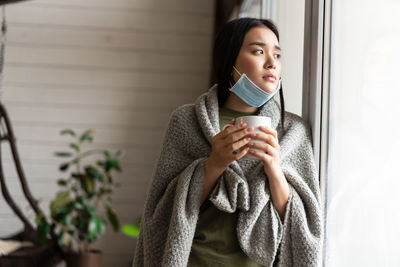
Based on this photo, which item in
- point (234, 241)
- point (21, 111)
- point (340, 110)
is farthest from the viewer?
point (21, 111)

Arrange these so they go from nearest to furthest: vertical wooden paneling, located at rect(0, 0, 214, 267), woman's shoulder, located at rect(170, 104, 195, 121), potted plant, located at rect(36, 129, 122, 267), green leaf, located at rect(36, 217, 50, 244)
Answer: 1. woman's shoulder, located at rect(170, 104, 195, 121)
2. green leaf, located at rect(36, 217, 50, 244)
3. potted plant, located at rect(36, 129, 122, 267)
4. vertical wooden paneling, located at rect(0, 0, 214, 267)

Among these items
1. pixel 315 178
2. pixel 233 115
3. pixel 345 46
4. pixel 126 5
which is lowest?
pixel 315 178

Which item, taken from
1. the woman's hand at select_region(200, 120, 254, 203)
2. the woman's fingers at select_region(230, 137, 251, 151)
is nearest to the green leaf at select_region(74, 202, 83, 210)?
the woman's hand at select_region(200, 120, 254, 203)

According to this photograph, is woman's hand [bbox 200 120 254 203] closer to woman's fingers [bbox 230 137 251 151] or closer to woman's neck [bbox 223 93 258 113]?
woman's fingers [bbox 230 137 251 151]

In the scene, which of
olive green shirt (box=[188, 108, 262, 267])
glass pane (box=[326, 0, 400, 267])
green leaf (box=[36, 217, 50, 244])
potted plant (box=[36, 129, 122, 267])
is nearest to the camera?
glass pane (box=[326, 0, 400, 267])

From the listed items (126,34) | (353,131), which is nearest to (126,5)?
(126,34)

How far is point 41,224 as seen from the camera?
109 inches

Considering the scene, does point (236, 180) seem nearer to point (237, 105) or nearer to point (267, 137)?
point (267, 137)

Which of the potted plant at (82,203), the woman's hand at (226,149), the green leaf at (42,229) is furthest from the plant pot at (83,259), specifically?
the woman's hand at (226,149)

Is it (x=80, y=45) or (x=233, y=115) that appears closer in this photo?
(x=233, y=115)

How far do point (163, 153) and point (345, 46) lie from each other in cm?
48

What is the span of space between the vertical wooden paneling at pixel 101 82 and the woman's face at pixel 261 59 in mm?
2341

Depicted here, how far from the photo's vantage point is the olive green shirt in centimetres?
102

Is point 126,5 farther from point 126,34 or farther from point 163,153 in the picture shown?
point 163,153
